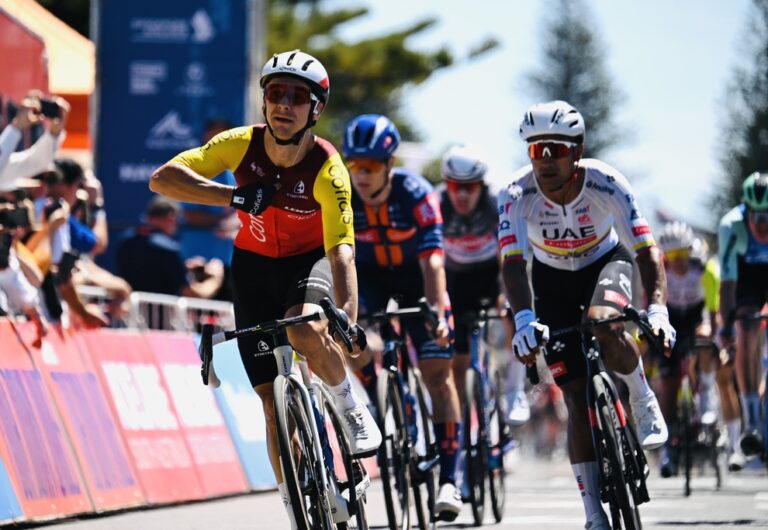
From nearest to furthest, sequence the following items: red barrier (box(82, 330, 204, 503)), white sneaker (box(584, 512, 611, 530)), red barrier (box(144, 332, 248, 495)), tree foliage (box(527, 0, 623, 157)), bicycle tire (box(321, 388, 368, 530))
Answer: bicycle tire (box(321, 388, 368, 530)) → white sneaker (box(584, 512, 611, 530)) → red barrier (box(82, 330, 204, 503)) → red barrier (box(144, 332, 248, 495)) → tree foliage (box(527, 0, 623, 157))

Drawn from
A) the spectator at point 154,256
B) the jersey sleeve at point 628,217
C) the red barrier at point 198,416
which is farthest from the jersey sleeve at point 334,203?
the spectator at point 154,256

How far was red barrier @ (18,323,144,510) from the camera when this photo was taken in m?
10.6

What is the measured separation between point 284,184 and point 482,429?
402cm

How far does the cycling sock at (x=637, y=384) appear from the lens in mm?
8625

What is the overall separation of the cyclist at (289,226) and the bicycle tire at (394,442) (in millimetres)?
1479

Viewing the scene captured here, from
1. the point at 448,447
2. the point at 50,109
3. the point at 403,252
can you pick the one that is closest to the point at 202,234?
the point at 50,109

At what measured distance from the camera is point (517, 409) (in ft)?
44.7

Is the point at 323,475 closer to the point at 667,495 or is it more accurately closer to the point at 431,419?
the point at 431,419

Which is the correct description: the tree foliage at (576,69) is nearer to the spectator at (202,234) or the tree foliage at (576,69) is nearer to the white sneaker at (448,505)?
the spectator at (202,234)

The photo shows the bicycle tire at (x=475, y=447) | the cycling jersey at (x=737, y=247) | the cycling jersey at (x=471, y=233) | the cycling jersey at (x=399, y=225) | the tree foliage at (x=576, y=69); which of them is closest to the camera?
the cycling jersey at (x=399, y=225)

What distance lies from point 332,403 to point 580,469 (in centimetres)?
147

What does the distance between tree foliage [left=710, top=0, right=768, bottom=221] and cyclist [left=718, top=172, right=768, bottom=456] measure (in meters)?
53.9

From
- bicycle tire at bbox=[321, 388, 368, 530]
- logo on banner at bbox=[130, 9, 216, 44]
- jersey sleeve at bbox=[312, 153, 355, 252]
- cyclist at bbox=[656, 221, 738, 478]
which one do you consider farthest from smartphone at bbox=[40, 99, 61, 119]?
logo on banner at bbox=[130, 9, 216, 44]

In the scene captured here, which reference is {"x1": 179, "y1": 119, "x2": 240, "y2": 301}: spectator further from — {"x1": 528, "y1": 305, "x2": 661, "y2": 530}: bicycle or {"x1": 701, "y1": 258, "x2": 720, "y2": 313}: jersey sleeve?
{"x1": 528, "y1": 305, "x2": 661, "y2": 530}: bicycle
